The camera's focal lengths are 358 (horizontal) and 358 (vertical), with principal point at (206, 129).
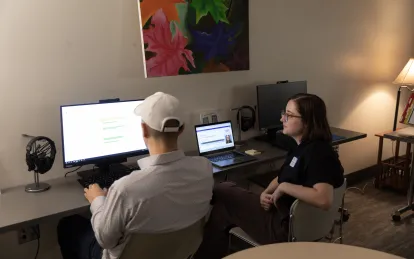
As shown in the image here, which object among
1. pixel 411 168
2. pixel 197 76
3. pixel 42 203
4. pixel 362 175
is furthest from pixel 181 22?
pixel 362 175

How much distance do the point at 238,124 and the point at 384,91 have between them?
217cm

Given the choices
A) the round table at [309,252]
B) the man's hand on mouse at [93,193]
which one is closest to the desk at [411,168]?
the round table at [309,252]

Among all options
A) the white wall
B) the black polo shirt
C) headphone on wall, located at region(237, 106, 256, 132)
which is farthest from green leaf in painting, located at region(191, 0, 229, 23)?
the black polo shirt

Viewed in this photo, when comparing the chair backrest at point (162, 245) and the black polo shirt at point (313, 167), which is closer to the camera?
the chair backrest at point (162, 245)

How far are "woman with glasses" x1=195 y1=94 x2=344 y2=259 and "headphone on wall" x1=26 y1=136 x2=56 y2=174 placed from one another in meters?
1.00

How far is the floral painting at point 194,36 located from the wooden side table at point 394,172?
6.43ft

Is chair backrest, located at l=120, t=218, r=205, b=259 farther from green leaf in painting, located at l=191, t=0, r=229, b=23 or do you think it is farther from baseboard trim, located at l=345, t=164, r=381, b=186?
baseboard trim, located at l=345, t=164, r=381, b=186

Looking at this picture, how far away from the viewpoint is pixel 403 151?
4508mm

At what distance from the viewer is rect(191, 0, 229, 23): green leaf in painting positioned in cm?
256

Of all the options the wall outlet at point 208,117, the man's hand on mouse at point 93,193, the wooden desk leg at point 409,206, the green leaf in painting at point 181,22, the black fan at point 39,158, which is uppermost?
the green leaf in painting at point 181,22

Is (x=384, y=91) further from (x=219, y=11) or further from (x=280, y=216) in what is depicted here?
(x=280, y=216)

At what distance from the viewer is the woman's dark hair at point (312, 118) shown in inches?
75.4

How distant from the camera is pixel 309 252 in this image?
3.87 feet

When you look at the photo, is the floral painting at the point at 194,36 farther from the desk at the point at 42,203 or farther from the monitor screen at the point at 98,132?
the desk at the point at 42,203
